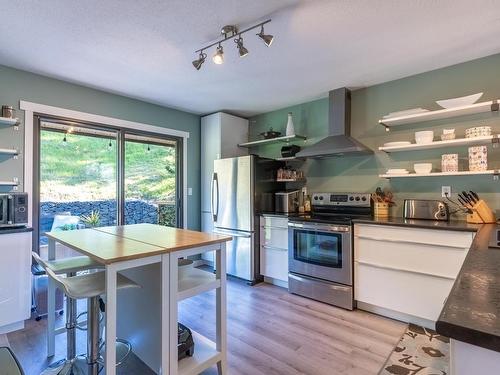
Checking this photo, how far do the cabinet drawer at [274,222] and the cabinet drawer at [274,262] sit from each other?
0.29 metres

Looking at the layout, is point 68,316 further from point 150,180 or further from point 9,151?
point 150,180

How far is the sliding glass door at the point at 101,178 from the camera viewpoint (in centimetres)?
313

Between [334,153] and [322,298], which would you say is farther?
[334,153]

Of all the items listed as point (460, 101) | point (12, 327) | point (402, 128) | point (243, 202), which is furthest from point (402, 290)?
point (12, 327)

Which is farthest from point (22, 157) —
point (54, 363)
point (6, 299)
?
point (54, 363)

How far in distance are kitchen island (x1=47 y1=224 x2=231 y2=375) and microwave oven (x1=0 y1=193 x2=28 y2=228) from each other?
2.21 ft

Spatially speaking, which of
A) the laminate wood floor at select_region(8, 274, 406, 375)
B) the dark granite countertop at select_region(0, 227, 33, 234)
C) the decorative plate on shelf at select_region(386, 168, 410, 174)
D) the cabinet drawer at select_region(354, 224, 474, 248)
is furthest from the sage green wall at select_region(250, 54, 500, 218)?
the dark granite countertop at select_region(0, 227, 33, 234)

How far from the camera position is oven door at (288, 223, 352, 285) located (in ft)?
9.41

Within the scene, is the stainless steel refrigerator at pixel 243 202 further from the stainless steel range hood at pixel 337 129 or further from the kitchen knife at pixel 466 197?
the kitchen knife at pixel 466 197

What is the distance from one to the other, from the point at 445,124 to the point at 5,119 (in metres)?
4.28

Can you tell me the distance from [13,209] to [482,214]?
4.17m

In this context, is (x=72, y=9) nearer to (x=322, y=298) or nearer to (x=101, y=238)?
(x=101, y=238)

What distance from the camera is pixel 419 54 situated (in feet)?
8.37

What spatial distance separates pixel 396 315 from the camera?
Result: 266cm
